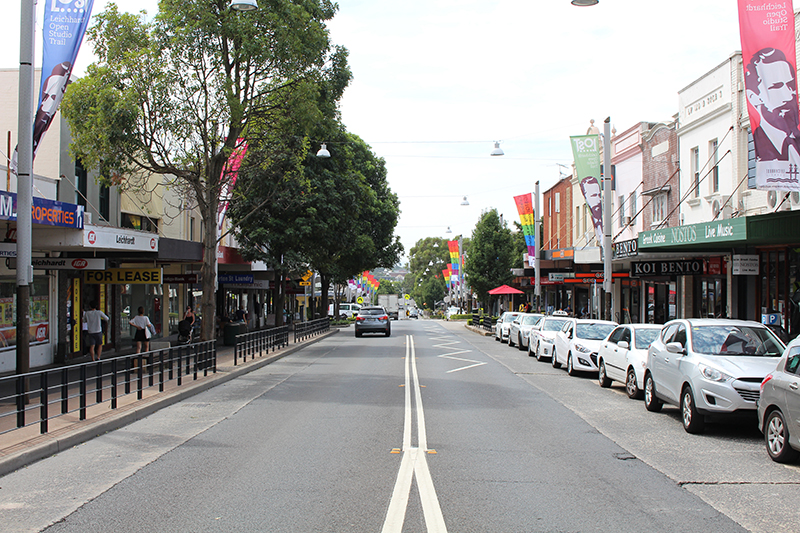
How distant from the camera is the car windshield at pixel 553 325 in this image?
80.7ft

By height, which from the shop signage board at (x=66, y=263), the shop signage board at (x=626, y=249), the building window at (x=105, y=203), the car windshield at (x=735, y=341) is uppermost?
the building window at (x=105, y=203)

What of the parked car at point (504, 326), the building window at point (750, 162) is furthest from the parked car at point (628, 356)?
the parked car at point (504, 326)

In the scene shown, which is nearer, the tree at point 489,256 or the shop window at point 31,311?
the shop window at point 31,311

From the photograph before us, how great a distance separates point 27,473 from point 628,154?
95.3 ft

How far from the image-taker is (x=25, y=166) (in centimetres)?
1136

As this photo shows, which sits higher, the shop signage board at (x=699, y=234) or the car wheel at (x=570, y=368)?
the shop signage board at (x=699, y=234)

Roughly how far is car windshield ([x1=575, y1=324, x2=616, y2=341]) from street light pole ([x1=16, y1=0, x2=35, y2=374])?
1364 cm

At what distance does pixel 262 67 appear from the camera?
63.2 feet

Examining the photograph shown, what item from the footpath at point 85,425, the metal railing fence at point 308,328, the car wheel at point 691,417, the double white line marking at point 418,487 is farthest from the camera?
the metal railing fence at point 308,328

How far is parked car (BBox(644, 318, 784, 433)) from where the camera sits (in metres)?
9.80

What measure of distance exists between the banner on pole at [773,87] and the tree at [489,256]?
3814 cm

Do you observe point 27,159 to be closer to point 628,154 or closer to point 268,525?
point 268,525

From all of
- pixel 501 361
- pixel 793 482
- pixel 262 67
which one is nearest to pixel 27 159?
pixel 262 67

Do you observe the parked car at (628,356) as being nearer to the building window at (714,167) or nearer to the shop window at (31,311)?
the building window at (714,167)
